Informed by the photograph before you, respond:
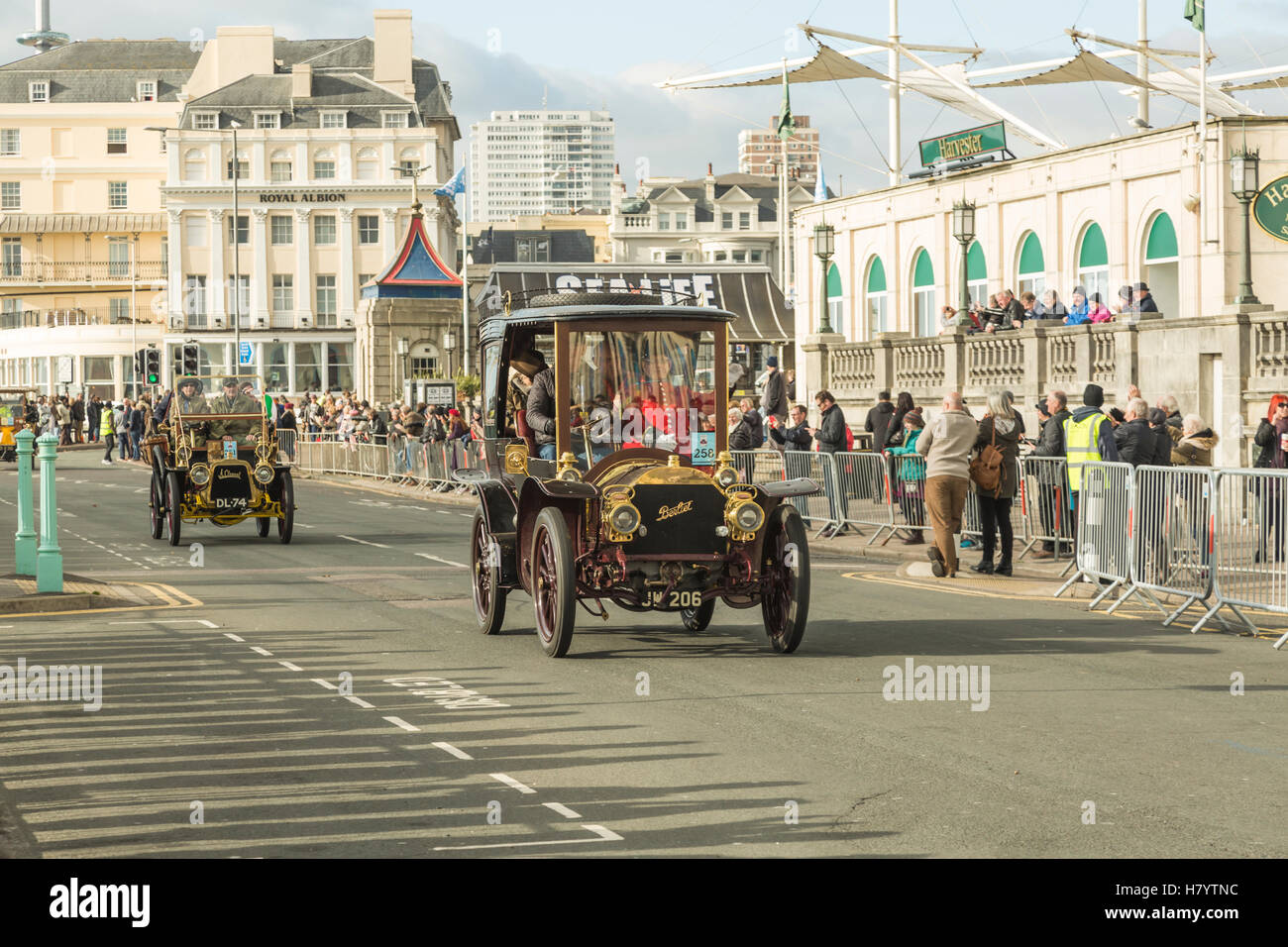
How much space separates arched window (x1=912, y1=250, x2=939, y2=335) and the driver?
22.9 m

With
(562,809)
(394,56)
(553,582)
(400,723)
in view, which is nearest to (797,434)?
(553,582)

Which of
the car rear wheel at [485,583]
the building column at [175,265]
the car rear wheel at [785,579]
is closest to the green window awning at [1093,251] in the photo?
the car rear wheel at [485,583]

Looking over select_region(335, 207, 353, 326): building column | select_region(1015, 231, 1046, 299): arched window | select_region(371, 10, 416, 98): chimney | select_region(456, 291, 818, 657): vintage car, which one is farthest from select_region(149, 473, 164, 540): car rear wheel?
select_region(371, 10, 416, 98): chimney

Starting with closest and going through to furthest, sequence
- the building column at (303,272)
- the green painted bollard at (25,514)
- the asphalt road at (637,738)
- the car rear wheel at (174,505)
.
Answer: the asphalt road at (637,738) < the green painted bollard at (25,514) < the car rear wheel at (174,505) < the building column at (303,272)

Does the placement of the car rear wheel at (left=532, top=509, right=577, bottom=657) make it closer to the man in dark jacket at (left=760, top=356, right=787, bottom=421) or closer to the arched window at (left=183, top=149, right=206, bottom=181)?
the man in dark jacket at (left=760, top=356, right=787, bottom=421)

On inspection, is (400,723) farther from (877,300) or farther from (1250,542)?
(877,300)

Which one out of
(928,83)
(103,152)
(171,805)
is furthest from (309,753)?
(103,152)

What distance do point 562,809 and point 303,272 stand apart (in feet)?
298

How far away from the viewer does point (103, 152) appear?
10862 centimetres

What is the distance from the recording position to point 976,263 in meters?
41.1

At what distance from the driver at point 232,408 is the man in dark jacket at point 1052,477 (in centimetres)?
1044

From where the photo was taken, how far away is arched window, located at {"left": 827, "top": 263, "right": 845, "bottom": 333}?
47688 millimetres

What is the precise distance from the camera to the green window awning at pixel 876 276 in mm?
45156

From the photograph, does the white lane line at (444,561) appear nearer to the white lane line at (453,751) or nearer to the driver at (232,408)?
the driver at (232,408)
